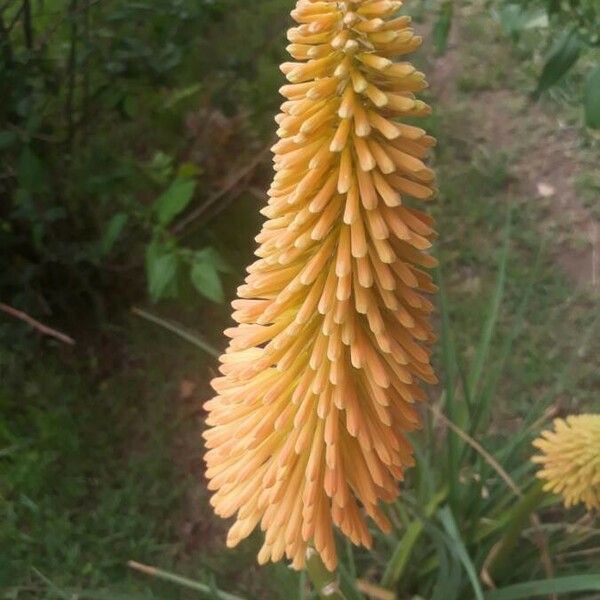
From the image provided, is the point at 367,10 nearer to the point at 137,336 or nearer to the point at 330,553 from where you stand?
the point at 330,553

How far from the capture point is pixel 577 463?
5.45 feet

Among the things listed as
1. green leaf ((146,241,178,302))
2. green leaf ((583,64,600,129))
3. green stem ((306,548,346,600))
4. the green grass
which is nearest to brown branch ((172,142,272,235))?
the green grass

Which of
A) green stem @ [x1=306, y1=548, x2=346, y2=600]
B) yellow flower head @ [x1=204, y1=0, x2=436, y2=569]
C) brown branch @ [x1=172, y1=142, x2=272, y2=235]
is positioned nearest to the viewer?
yellow flower head @ [x1=204, y1=0, x2=436, y2=569]

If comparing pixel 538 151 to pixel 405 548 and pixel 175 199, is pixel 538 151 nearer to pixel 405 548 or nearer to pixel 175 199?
pixel 175 199

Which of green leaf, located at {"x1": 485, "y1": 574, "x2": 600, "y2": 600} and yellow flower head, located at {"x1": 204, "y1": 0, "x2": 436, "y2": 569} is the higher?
yellow flower head, located at {"x1": 204, "y1": 0, "x2": 436, "y2": 569}

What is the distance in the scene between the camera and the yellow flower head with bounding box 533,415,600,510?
1650 millimetres

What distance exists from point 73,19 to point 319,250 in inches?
54.9

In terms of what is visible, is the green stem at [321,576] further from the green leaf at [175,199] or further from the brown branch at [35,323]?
the green leaf at [175,199]

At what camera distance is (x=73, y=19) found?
7.54 feet

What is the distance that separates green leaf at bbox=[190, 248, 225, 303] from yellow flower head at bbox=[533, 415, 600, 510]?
996mm

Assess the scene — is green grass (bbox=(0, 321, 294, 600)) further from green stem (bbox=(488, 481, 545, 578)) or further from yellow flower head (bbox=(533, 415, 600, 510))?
yellow flower head (bbox=(533, 415, 600, 510))

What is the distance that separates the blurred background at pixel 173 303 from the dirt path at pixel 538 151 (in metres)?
0.02

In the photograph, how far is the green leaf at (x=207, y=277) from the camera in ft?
7.63

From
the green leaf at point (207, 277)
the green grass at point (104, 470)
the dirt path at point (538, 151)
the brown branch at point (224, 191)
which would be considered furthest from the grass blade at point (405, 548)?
the dirt path at point (538, 151)
